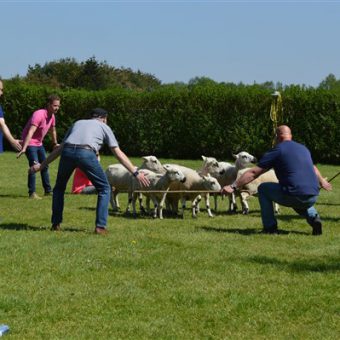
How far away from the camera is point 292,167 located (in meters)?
10.9

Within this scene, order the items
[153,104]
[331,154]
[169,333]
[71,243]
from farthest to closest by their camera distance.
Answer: [153,104], [331,154], [71,243], [169,333]

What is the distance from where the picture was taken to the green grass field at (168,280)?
20.1 feet

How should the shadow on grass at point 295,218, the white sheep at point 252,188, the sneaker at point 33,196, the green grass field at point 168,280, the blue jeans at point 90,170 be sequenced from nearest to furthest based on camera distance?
1. the green grass field at point 168,280
2. the blue jeans at point 90,170
3. the shadow on grass at point 295,218
4. the white sheep at point 252,188
5. the sneaker at point 33,196

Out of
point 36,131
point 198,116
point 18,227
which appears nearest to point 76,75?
point 198,116

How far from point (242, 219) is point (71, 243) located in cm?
411

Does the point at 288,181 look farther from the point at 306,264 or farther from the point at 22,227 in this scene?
Result: the point at 22,227

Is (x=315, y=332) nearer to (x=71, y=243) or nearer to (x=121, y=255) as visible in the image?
(x=121, y=255)

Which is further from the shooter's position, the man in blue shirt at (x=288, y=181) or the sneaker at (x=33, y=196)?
the sneaker at (x=33, y=196)

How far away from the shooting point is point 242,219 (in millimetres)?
12906

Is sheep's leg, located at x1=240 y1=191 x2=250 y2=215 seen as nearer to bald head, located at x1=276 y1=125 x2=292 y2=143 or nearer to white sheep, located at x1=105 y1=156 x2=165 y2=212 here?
white sheep, located at x1=105 y1=156 x2=165 y2=212

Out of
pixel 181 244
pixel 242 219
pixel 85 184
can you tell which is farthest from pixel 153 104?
pixel 181 244

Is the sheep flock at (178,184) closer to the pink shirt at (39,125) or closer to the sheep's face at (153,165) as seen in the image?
the sheep's face at (153,165)

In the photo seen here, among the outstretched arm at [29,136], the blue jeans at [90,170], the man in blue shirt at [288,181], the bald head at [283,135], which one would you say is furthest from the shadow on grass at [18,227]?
the bald head at [283,135]

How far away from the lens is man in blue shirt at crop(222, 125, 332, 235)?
427 inches
